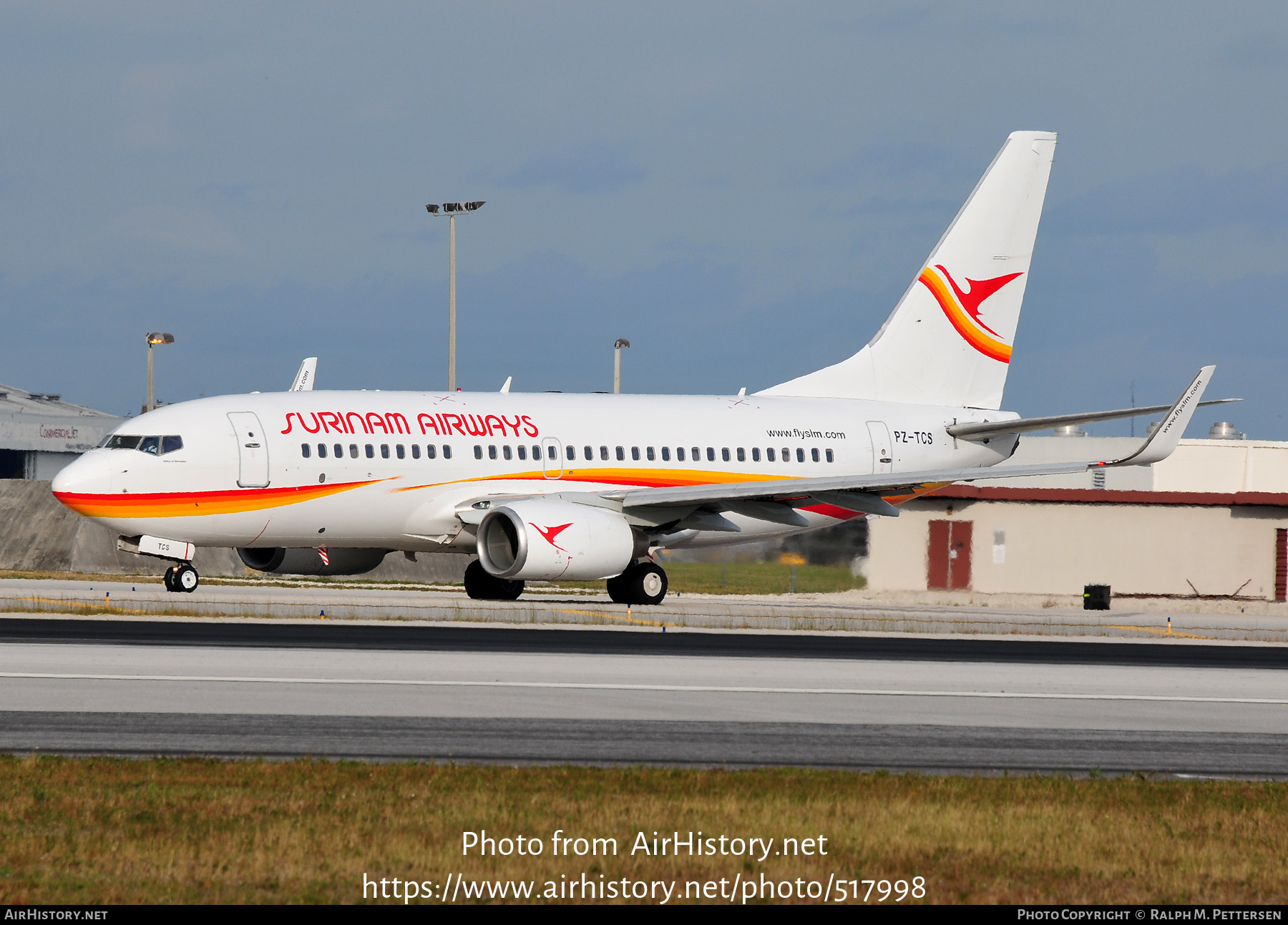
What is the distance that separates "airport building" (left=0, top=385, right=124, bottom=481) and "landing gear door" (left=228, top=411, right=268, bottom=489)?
255ft

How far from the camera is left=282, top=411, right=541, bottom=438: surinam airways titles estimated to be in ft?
101

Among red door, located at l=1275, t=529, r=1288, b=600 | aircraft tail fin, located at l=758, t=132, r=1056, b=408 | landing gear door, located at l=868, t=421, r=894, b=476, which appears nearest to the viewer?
landing gear door, located at l=868, t=421, r=894, b=476

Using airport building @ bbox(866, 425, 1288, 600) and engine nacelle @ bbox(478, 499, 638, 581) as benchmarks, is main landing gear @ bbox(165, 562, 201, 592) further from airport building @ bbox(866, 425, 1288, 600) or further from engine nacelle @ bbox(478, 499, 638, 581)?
airport building @ bbox(866, 425, 1288, 600)

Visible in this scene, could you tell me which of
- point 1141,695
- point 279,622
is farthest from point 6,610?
point 1141,695

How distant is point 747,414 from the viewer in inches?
1393

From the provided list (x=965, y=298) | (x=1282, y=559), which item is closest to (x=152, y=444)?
(x=965, y=298)

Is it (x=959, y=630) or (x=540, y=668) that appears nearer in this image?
(x=540, y=668)

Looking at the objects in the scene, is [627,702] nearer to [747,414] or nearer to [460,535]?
[460,535]

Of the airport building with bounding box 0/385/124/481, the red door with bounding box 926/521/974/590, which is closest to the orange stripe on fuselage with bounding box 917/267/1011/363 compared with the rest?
the red door with bounding box 926/521/974/590

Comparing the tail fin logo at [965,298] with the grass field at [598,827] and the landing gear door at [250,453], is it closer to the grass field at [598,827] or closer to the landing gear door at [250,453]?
the landing gear door at [250,453]

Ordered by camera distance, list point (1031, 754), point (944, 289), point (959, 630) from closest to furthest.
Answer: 1. point (1031, 754)
2. point (959, 630)
3. point (944, 289)

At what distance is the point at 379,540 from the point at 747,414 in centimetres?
891

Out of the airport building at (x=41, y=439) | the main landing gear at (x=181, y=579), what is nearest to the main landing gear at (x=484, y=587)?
the main landing gear at (x=181, y=579)

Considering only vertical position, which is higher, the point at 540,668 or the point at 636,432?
the point at 636,432
